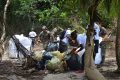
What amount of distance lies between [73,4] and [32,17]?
1203 centimetres

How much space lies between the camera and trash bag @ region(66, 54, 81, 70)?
42.1 feet

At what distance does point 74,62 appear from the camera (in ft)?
42.0

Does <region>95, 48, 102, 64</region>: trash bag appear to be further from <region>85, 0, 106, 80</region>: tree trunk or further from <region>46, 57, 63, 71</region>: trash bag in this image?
<region>85, 0, 106, 80</region>: tree trunk

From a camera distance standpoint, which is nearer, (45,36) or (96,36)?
(96,36)

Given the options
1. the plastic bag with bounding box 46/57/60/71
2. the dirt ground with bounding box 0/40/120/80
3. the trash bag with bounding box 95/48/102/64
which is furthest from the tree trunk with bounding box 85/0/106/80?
the trash bag with bounding box 95/48/102/64

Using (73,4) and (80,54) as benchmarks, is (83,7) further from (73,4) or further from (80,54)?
(80,54)

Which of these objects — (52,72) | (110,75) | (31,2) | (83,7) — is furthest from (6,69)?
(31,2)

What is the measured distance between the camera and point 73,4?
1066 centimetres

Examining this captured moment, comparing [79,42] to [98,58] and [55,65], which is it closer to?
[98,58]

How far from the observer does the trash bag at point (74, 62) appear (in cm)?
1282

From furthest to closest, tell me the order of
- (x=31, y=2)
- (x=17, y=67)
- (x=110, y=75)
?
(x=31, y=2) → (x=17, y=67) → (x=110, y=75)

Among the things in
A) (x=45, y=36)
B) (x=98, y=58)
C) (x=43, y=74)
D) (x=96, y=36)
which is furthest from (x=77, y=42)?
(x=45, y=36)

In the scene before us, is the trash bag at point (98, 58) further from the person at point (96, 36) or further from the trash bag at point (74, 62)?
the trash bag at point (74, 62)

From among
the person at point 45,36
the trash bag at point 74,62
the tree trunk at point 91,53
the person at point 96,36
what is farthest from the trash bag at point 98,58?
the tree trunk at point 91,53
